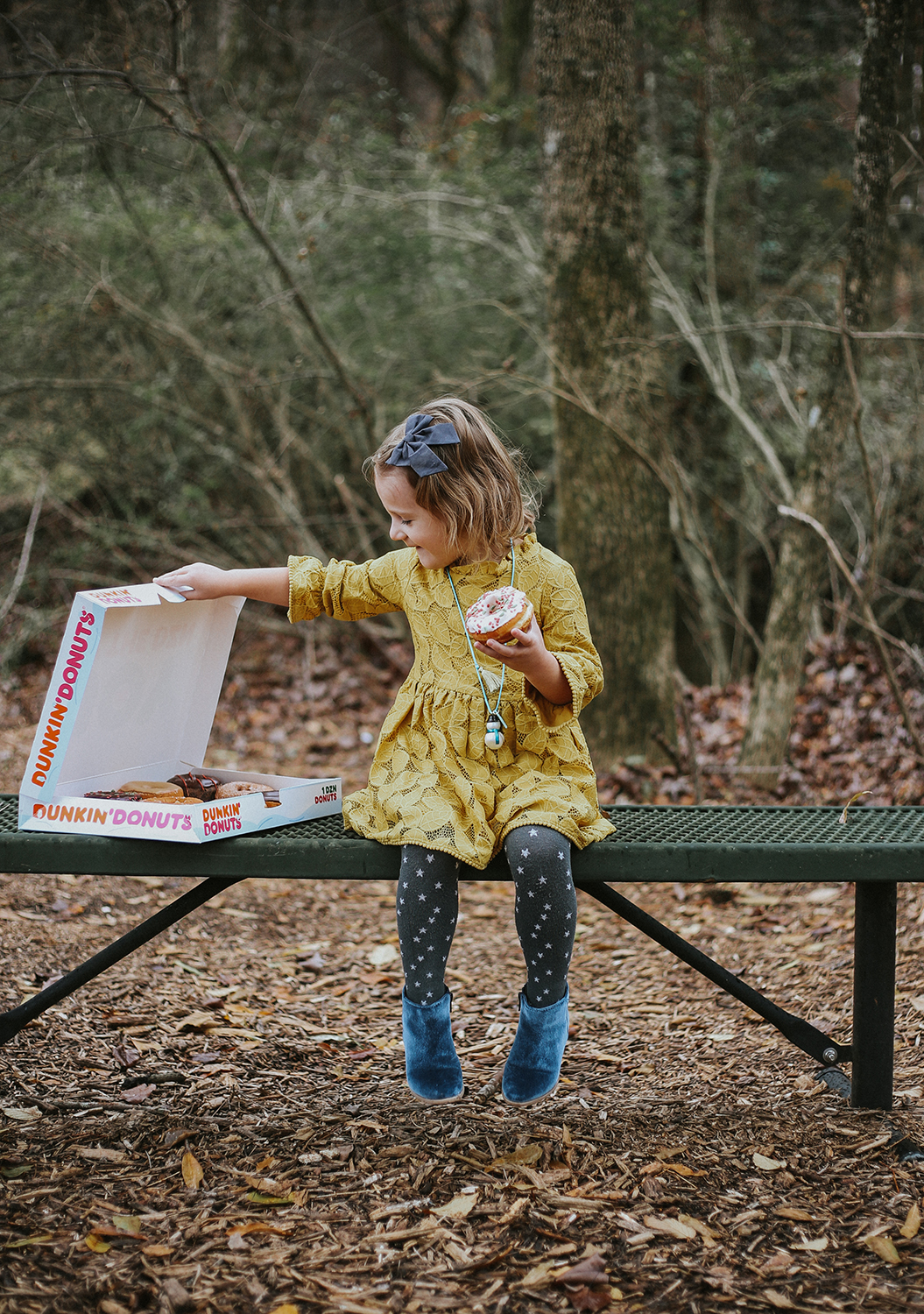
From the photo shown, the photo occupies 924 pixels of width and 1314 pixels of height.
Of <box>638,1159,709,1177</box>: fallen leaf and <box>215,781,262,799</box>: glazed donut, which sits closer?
<box>638,1159,709,1177</box>: fallen leaf

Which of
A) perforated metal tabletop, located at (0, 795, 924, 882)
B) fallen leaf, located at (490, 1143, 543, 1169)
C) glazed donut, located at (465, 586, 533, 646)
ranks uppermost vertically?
glazed donut, located at (465, 586, 533, 646)

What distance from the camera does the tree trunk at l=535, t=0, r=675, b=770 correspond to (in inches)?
170

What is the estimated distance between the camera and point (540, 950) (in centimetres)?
210

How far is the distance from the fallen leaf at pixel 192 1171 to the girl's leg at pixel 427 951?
454 mm

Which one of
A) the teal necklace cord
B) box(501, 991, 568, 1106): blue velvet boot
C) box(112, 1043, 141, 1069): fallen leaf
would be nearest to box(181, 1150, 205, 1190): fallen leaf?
box(112, 1043, 141, 1069): fallen leaf

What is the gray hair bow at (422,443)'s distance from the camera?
6.97ft

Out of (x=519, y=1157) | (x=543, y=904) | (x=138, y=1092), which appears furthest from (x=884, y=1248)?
(x=138, y=1092)

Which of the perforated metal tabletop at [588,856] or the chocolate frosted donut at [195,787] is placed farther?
the chocolate frosted donut at [195,787]

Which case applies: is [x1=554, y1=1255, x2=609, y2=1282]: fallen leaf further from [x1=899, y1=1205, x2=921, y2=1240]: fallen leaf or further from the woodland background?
the woodland background

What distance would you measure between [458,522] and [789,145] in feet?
24.7

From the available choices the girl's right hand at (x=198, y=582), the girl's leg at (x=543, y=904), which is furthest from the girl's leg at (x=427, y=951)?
the girl's right hand at (x=198, y=582)

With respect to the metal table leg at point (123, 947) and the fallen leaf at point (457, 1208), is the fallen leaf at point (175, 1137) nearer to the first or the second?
the metal table leg at point (123, 947)

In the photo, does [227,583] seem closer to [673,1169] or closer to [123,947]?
[123,947]

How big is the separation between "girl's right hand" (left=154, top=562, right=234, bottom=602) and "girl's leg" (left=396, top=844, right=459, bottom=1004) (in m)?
0.72
